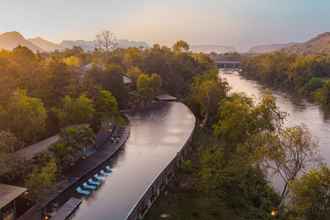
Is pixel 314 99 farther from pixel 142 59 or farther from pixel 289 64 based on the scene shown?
pixel 142 59

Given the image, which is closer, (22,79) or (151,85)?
(22,79)

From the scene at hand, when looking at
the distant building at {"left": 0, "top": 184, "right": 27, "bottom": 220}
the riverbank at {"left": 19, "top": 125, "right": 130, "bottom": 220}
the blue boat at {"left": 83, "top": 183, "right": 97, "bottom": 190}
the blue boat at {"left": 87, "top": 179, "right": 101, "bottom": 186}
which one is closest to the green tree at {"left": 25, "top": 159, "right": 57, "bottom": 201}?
the riverbank at {"left": 19, "top": 125, "right": 130, "bottom": 220}

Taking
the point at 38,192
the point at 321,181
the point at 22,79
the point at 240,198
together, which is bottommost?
the point at 240,198

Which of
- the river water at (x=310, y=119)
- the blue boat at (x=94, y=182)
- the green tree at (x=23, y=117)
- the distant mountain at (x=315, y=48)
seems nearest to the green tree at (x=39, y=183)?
the blue boat at (x=94, y=182)

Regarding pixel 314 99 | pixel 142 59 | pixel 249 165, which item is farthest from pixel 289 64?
pixel 249 165

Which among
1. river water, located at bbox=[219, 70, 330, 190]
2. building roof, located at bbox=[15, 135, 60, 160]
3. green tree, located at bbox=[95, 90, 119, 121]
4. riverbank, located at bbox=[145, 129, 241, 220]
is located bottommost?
riverbank, located at bbox=[145, 129, 241, 220]

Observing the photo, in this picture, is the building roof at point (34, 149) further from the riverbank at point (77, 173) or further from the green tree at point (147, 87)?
the green tree at point (147, 87)

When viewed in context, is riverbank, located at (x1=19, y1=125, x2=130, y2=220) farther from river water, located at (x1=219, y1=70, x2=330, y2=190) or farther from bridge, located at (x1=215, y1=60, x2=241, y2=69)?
bridge, located at (x1=215, y1=60, x2=241, y2=69)
